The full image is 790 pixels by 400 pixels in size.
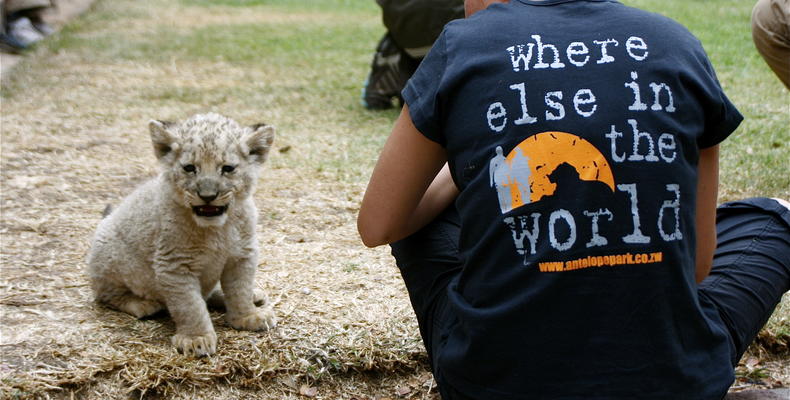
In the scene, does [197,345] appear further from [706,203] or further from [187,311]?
[706,203]

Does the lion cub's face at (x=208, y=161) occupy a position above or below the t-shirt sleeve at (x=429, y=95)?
below

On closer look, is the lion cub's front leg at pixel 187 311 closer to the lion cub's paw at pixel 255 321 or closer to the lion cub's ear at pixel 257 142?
the lion cub's paw at pixel 255 321

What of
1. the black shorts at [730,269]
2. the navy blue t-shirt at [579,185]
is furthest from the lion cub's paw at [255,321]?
the navy blue t-shirt at [579,185]

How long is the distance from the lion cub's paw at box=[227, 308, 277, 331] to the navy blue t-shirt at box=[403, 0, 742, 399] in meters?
1.51

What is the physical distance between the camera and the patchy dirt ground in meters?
3.12

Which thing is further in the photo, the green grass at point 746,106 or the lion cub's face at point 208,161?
the green grass at point 746,106

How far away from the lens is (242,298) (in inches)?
134

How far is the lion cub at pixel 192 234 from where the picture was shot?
3094 millimetres

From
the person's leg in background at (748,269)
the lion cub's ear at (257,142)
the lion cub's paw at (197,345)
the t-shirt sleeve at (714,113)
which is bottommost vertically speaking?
the lion cub's paw at (197,345)

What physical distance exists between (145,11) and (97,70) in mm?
5210

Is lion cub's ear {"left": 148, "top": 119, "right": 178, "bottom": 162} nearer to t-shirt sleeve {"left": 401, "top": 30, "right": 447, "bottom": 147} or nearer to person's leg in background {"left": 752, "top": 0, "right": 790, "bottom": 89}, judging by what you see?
t-shirt sleeve {"left": 401, "top": 30, "right": 447, "bottom": 147}

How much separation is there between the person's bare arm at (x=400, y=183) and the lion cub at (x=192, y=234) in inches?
35.9

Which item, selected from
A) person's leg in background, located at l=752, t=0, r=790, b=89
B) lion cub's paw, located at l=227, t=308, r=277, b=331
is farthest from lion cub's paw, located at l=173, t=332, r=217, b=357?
person's leg in background, located at l=752, t=0, r=790, b=89

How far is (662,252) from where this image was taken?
195cm
